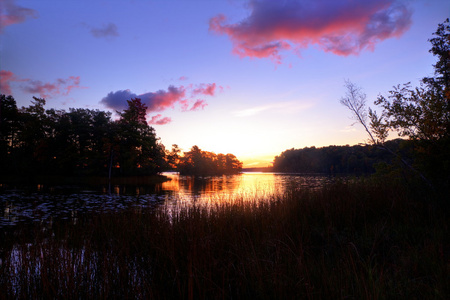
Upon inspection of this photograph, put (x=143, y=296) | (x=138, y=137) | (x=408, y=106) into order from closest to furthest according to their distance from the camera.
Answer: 1. (x=143, y=296)
2. (x=408, y=106)
3. (x=138, y=137)

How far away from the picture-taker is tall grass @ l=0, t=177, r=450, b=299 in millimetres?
3131

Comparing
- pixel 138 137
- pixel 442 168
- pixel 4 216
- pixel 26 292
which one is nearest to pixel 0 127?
pixel 138 137

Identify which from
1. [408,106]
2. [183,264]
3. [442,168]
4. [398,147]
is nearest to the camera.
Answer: [183,264]

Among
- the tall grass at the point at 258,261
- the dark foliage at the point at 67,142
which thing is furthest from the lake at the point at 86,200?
the dark foliage at the point at 67,142

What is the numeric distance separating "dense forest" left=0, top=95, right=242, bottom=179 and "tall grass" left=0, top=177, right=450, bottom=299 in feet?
130

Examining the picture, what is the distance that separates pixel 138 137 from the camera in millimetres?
43750

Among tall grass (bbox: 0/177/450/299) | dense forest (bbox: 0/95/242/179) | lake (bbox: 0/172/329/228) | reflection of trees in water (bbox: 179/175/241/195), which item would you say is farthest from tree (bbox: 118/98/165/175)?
tall grass (bbox: 0/177/450/299)

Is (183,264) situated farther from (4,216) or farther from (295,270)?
(4,216)

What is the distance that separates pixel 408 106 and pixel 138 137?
42.9 m

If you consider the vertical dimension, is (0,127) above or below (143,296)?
above

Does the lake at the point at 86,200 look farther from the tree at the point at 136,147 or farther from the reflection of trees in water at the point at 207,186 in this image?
the tree at the point at 136,147

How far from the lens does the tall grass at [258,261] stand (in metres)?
3.13

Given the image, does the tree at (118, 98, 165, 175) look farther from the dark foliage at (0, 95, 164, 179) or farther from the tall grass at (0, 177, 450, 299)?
the tall grass at (0, 177, 450, 299)

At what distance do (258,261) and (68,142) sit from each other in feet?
168
